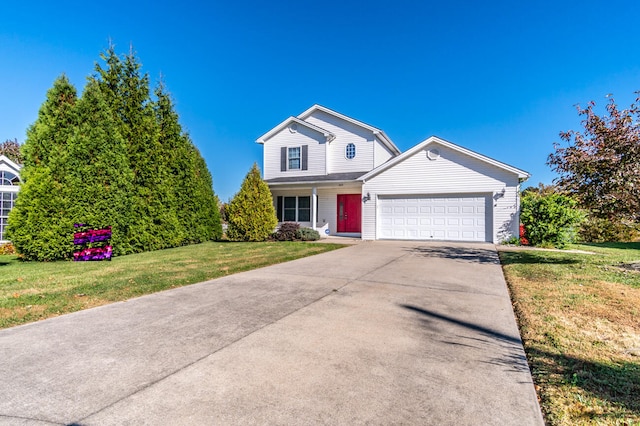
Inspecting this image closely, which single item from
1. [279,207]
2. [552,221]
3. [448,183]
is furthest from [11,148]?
[552,221]

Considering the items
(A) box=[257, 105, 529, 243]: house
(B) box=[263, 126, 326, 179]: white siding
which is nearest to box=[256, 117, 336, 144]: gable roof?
(A) box=[257, 105, 529, 243]: house

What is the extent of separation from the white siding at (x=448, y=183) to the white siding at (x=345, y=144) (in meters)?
2.60

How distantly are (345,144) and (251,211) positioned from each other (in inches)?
291

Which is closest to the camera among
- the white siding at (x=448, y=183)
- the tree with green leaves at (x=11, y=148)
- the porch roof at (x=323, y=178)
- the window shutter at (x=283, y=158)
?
the white siding at (x=448, y=183)

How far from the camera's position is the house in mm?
14109

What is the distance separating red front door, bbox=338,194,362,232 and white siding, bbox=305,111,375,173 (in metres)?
1.76

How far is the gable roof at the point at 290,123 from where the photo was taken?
18.3 m

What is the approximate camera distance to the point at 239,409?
2.06 meters

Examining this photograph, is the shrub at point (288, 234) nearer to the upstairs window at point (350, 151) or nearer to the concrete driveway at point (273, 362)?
the upstairs window at point (350, 151)

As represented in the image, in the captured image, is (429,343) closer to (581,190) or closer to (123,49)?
(581,190)

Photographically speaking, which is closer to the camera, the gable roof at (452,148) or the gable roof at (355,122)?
the gable roof at (452,148)

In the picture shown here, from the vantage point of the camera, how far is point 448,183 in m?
14.6

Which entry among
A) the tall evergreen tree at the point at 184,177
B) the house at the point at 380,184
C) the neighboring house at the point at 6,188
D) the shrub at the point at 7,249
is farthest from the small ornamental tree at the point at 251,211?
the neighboring house at the point at 6,188

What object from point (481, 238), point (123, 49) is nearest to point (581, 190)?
point (481, 238)
